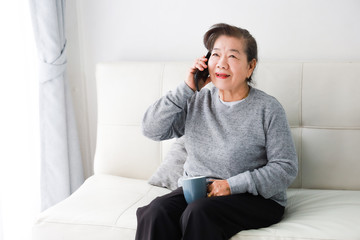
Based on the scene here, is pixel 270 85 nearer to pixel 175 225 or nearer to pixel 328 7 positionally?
pixel 328 7

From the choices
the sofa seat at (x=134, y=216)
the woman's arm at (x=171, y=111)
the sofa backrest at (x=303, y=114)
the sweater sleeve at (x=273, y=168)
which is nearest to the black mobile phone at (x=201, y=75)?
the woman's arm at (x=171, y=111)

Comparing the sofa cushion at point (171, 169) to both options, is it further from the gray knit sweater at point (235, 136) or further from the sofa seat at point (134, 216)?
the gray knit sweater at point (235, 136)

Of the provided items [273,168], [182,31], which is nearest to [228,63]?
[273,168]

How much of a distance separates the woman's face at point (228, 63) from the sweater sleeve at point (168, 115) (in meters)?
0.12

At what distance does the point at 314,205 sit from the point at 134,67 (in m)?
1.07

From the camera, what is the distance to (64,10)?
252 cm

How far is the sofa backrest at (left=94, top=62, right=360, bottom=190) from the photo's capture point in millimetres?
2090

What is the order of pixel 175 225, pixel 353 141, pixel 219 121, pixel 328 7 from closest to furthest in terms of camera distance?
pixel 175 225 < pixel 219 121 < pixel 353 141 < pixel 328 7

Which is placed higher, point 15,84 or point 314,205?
point 15,84

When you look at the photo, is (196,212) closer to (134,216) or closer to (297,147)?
(134,216)

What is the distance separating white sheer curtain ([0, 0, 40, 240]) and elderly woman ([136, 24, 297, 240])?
2.66ft

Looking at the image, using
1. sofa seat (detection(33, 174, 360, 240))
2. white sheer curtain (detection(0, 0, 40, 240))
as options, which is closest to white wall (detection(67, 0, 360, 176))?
white sheer curtain (detection(0, 0, 40, 240))

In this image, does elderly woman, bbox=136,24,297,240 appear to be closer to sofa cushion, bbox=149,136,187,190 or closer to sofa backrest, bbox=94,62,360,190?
sofa cushion, bbox=149,136,187,190

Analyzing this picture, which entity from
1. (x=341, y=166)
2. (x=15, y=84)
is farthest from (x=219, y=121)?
(x=15, y=84)
